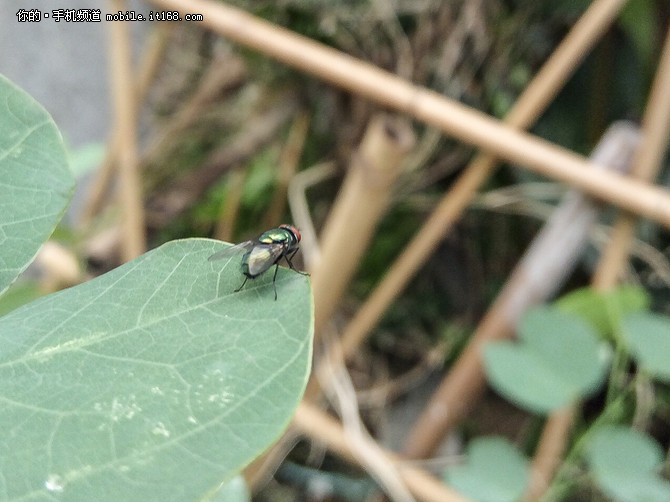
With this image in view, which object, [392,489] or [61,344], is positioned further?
[392,489]

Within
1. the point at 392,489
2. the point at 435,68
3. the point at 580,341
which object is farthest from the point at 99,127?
the point at 580,341

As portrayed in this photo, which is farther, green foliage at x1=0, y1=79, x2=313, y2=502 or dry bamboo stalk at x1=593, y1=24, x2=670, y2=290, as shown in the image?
dry bamboo stalk at x1=593, y1=24, x2=670, y2=290

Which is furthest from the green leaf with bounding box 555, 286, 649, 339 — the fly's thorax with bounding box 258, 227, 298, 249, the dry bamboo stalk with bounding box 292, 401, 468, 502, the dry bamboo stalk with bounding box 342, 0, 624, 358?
the fly's thorax with bounding box 258, 227, 298, 249

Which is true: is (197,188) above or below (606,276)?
below

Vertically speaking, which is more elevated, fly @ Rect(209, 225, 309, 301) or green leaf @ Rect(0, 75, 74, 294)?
green leaf @ Rect(0, 75, 74, 294)

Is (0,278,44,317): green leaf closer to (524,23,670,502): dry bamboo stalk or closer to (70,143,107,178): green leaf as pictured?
(70,143,107,178): green leaf

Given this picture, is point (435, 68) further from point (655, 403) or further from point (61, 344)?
point (61, 344)

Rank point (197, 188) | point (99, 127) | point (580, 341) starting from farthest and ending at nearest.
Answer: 1. point (99, 127)
2. point (197, 188)
3. point (580, 341)

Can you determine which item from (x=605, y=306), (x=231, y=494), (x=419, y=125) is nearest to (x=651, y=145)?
(x=605, y=306)
